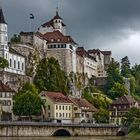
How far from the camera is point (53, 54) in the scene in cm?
14575

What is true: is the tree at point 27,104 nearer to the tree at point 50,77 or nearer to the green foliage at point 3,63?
the green foliage at point 3,63

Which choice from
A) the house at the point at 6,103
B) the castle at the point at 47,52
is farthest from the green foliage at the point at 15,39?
the house at the point at 6,103

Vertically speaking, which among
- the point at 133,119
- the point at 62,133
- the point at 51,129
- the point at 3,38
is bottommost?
the point at 62,133

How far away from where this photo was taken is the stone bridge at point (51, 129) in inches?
3841

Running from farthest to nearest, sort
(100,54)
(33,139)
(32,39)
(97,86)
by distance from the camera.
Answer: (100,54) → (97,86) → (32,39) → (33,139)

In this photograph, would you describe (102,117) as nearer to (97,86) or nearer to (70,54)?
(70,54)

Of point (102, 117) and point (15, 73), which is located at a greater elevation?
point (15, 73)

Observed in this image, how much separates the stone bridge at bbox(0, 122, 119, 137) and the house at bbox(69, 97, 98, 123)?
1453 cm

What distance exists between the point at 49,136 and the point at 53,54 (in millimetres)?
46212

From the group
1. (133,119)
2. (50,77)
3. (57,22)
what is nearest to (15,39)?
(50,77)

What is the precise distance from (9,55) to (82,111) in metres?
20.4

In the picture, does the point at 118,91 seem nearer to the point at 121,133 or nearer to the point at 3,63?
the point at 3,63

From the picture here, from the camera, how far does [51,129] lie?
4085 inches

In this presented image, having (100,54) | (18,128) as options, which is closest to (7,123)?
(18,128)
